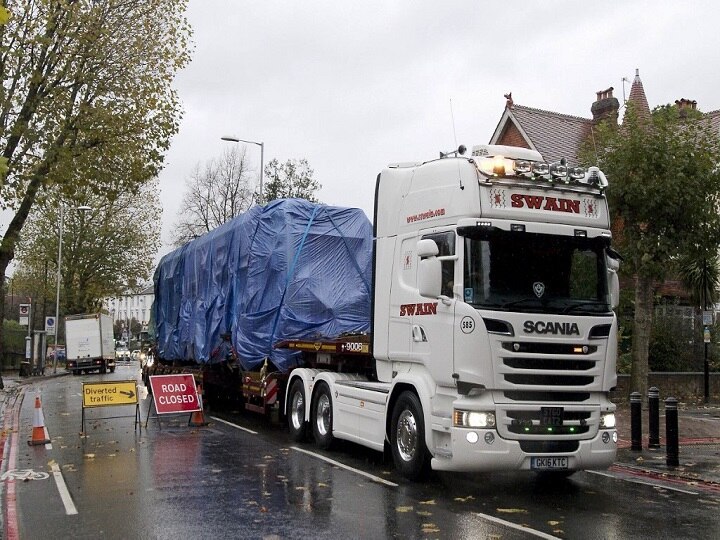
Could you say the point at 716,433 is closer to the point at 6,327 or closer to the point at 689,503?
the point at 689,503

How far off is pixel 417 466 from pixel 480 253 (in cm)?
266

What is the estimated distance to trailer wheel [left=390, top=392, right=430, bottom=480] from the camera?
9.40 meters

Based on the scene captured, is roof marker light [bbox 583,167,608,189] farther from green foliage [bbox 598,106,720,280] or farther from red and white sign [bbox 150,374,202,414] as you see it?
red and white sign [bbox 150,374,202,414]

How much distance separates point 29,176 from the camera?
70.3 feet

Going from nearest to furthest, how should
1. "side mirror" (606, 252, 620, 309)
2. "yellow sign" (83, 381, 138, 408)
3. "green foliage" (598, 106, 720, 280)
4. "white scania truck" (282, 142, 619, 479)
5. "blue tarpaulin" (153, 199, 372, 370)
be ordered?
"white scania truck" (282, 142, 619, 479)
"side mirror" (606, 252, 620, 309)
"blue tarpaulin" (153, 199, 372, 370)
"yellow sign" (83, 381, 138, 408)
"green foliage" (598, 106, 720, 280)

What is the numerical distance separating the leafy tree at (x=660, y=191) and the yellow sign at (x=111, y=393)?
446 inches

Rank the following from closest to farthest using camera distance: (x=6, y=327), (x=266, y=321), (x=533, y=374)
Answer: (x=533, y=374) < (x=266, y=321) < (x=6, y=327)

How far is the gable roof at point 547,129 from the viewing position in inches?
1270

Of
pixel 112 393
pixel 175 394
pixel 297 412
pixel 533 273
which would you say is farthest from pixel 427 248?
pixel 112 393

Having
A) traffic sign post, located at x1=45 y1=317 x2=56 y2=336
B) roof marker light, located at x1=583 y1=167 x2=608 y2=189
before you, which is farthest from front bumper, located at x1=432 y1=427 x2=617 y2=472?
traffic sign post, located at x1=45 y1=317 x2=56 y2=336

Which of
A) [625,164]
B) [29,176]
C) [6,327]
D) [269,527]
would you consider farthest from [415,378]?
[6,327]

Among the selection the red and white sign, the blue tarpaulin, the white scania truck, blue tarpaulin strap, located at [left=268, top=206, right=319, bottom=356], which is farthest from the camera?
the red and white sign

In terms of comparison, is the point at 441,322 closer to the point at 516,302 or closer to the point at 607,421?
the point at 516,302

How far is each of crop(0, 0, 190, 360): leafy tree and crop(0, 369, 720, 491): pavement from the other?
1570 centimetres
